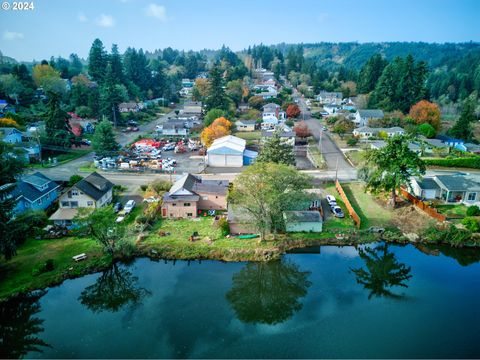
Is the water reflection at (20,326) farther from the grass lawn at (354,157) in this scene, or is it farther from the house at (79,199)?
the grass lawn at (354,157)

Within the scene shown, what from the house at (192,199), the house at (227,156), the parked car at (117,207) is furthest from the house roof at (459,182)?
the parked car at (117,207)

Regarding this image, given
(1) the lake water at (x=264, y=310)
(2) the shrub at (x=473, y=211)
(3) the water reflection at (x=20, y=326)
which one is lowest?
(3) the water reflection at (x=20, y=326)

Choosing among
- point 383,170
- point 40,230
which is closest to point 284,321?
point 383,170

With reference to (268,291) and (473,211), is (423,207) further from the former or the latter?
(268,291)

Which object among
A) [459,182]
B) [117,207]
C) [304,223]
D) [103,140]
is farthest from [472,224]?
[103,140]

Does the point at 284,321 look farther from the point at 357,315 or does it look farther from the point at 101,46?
the point at 101,46
